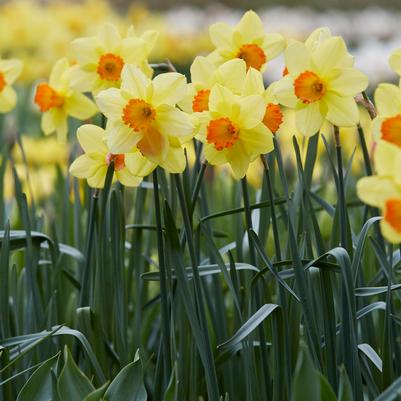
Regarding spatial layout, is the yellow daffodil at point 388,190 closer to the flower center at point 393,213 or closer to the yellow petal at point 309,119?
the flower center at point 393,213

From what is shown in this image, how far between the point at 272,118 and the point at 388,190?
416 mm

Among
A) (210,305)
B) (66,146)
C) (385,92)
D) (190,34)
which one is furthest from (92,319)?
(190,34)

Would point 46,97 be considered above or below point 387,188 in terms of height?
above

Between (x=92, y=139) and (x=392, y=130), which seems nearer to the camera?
(x=392, y=130)

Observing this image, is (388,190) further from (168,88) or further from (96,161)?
(96,161)

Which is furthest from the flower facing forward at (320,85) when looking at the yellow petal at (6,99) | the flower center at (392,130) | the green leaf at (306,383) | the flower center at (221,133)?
the yellow petal at (6,99)

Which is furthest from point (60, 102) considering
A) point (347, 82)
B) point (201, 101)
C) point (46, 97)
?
point (347, 82)

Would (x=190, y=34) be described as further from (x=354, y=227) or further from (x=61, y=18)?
(x=354, y=227)

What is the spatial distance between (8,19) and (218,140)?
640cm

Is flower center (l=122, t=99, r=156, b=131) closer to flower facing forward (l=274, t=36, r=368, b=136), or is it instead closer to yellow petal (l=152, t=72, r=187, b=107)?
yellow petal (l=152, t=72, r=187, b=107)

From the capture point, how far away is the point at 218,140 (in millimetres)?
1429

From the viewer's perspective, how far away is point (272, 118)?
1479mm

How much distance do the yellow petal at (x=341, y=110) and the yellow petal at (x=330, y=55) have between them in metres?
0.05

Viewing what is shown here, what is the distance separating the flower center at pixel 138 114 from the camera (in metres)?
1.39
